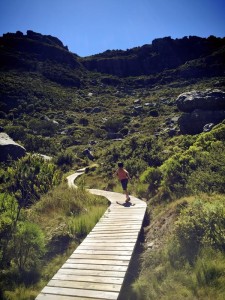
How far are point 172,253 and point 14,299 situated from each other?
3449 mm

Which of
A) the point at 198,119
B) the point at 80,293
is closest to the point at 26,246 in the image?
the point at 80,293

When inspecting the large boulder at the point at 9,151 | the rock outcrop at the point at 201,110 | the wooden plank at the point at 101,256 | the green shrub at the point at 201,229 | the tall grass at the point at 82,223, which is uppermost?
the rock outcrop at the point at 201,110

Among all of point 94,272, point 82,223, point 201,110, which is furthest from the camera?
point 201,110


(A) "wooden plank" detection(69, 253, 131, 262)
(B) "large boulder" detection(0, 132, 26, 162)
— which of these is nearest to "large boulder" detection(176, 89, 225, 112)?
(B) "large boulder" detection(0, 132, 26, 162)

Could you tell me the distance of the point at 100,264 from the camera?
19.8 ft

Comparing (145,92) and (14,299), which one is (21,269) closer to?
(14,299)

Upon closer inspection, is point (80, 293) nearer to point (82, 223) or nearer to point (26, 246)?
point (26, 246)

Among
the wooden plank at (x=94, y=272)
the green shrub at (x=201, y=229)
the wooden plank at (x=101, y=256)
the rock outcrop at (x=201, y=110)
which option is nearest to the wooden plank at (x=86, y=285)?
the wooden plank at (x=94, y=272)

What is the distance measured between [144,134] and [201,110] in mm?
8039

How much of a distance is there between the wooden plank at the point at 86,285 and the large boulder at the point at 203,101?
1974 centimetres

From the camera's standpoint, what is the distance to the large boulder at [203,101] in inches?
867

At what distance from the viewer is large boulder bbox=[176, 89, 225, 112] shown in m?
22.0

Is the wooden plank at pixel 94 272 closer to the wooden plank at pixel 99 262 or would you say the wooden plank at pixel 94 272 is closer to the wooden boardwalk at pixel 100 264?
the wooden boardwalk at pixel 100 264

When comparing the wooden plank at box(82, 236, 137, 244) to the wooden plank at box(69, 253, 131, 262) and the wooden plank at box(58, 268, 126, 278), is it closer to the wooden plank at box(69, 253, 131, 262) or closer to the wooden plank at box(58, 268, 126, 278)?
the wooden plank at box(69, 253, 131, 262)
